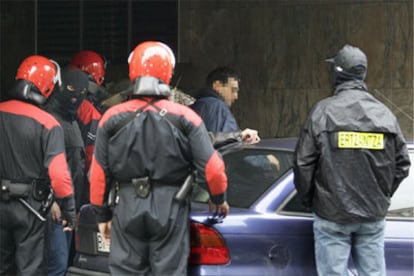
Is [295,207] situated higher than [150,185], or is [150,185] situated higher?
[150,185]

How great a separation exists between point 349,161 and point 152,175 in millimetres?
1172

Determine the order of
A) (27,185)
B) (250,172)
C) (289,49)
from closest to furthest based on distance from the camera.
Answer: (250,172), (27,185), (289,49)

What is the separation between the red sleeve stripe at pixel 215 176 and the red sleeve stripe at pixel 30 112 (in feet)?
4.85

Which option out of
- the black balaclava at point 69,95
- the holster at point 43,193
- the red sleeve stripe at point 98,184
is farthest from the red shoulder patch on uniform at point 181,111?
the black balaclava at point 69,95

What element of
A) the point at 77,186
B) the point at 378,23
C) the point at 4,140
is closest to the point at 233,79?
the point at 77,186

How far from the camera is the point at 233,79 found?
8188 mm

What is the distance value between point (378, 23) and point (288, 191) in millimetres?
6419

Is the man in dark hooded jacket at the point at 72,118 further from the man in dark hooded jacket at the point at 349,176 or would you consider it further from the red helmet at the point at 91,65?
the man in dark hooded jacket at the point at 349,176

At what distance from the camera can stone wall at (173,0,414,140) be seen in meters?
11.0

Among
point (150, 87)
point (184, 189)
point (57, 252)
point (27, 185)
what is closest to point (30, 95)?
point (27, 185)

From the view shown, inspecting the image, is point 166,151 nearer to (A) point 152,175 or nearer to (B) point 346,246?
(A) point 152,175

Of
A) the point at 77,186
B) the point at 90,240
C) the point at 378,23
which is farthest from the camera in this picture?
the point at 378,23

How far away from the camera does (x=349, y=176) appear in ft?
16.3

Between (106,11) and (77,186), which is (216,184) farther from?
(106,11)
